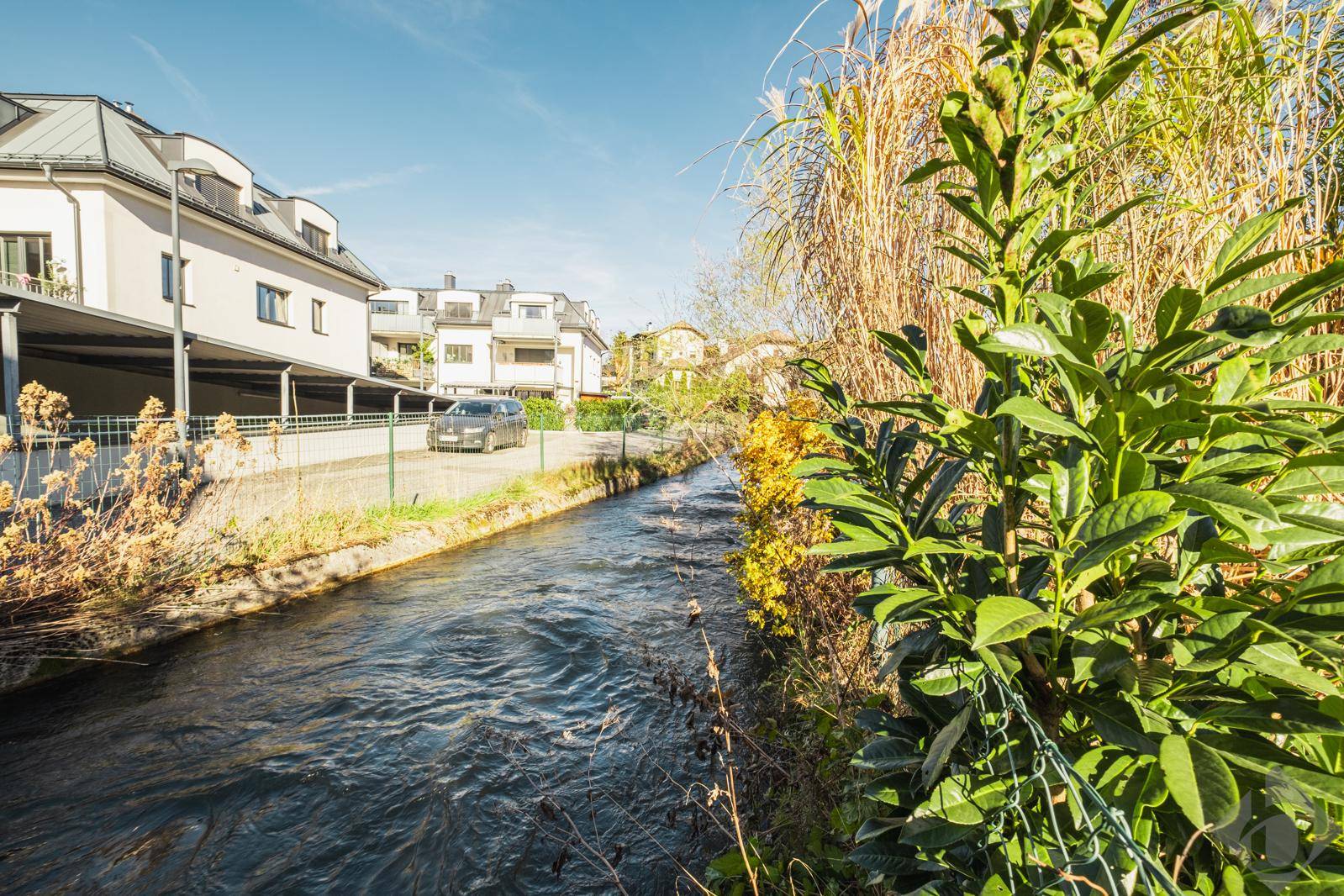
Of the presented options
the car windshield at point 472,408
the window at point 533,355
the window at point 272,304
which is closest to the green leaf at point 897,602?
the car windshield at point 472,408

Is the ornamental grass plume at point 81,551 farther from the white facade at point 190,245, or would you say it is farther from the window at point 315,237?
the window at point 315,237

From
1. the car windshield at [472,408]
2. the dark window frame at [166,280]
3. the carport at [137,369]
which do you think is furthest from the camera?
the car windshield at [472,408]

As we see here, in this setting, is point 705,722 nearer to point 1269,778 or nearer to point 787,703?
point 787,703

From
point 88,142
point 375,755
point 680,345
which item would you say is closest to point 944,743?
point 375,755

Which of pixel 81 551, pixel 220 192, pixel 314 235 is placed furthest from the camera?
pixel 314 235

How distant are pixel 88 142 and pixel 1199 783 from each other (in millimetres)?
21579

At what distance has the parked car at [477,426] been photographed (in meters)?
15.9

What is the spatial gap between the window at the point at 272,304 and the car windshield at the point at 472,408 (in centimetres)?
677

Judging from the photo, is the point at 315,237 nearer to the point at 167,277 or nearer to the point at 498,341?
the point at 167,277

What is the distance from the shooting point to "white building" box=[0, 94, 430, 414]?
44.5ft

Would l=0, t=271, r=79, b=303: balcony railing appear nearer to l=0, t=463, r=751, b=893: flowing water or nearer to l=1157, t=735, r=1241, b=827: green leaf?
l=0, t=463, r=751, b=893: flowing water

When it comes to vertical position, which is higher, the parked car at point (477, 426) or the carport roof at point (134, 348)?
the carport roof at point (134, 348)

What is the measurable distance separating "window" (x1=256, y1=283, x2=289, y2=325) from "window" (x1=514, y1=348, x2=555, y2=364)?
21.1m

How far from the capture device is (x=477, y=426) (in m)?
16.7
